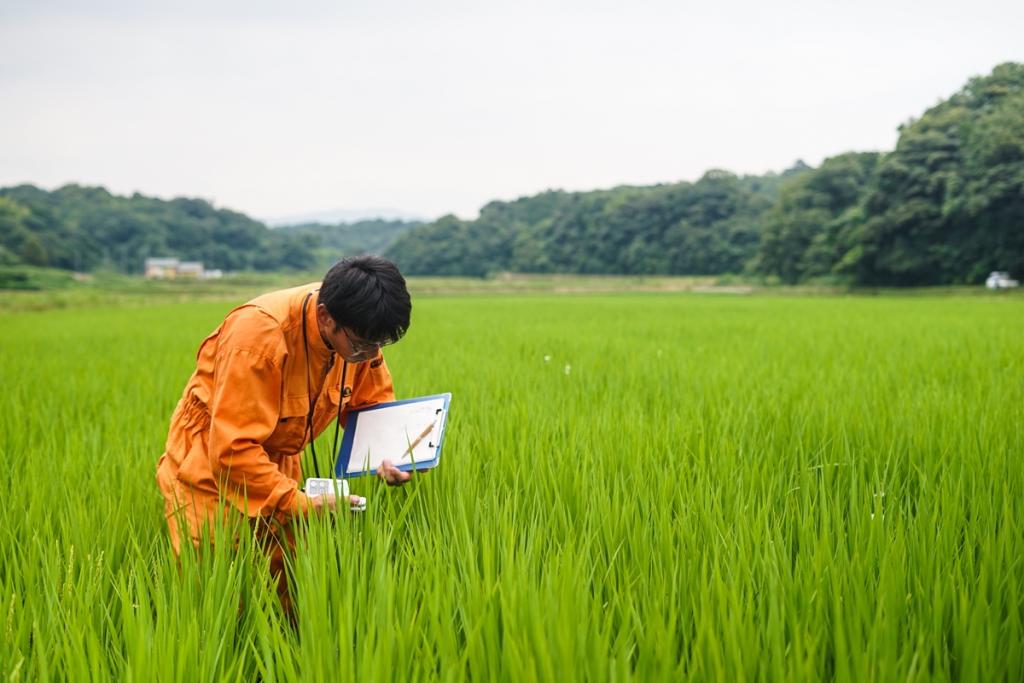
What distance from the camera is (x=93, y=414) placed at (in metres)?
3.72

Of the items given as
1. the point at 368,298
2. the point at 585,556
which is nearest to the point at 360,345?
the point at 368,298

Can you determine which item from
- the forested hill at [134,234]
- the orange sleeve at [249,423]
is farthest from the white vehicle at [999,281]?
the forested hill at [134,234]

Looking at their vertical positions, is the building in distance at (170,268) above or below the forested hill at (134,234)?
below

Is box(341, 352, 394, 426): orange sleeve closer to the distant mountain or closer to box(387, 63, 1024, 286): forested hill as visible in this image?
box(387, 63, 1024, 286): forested hill

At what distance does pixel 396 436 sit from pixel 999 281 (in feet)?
93.0

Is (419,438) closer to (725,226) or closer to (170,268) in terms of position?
(725,226)

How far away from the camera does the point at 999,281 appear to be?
24234mm

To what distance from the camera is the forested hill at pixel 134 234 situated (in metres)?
57.0

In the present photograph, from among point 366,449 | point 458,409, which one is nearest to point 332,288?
point 366,449

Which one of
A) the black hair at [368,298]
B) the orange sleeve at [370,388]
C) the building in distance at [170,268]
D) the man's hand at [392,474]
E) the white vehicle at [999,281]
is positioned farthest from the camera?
the building in distance at [170,268]

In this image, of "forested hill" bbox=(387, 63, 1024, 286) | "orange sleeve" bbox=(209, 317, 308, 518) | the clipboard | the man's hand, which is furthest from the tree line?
"orange sleeve" bbox=(209, 317, 308, 518)

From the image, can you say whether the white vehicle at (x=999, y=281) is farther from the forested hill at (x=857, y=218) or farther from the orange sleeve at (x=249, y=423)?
the orange sleeve at (x=249, y=423)

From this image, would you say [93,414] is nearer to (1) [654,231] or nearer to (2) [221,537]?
(2) [221,537]

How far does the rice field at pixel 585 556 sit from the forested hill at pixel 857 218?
26.6m
